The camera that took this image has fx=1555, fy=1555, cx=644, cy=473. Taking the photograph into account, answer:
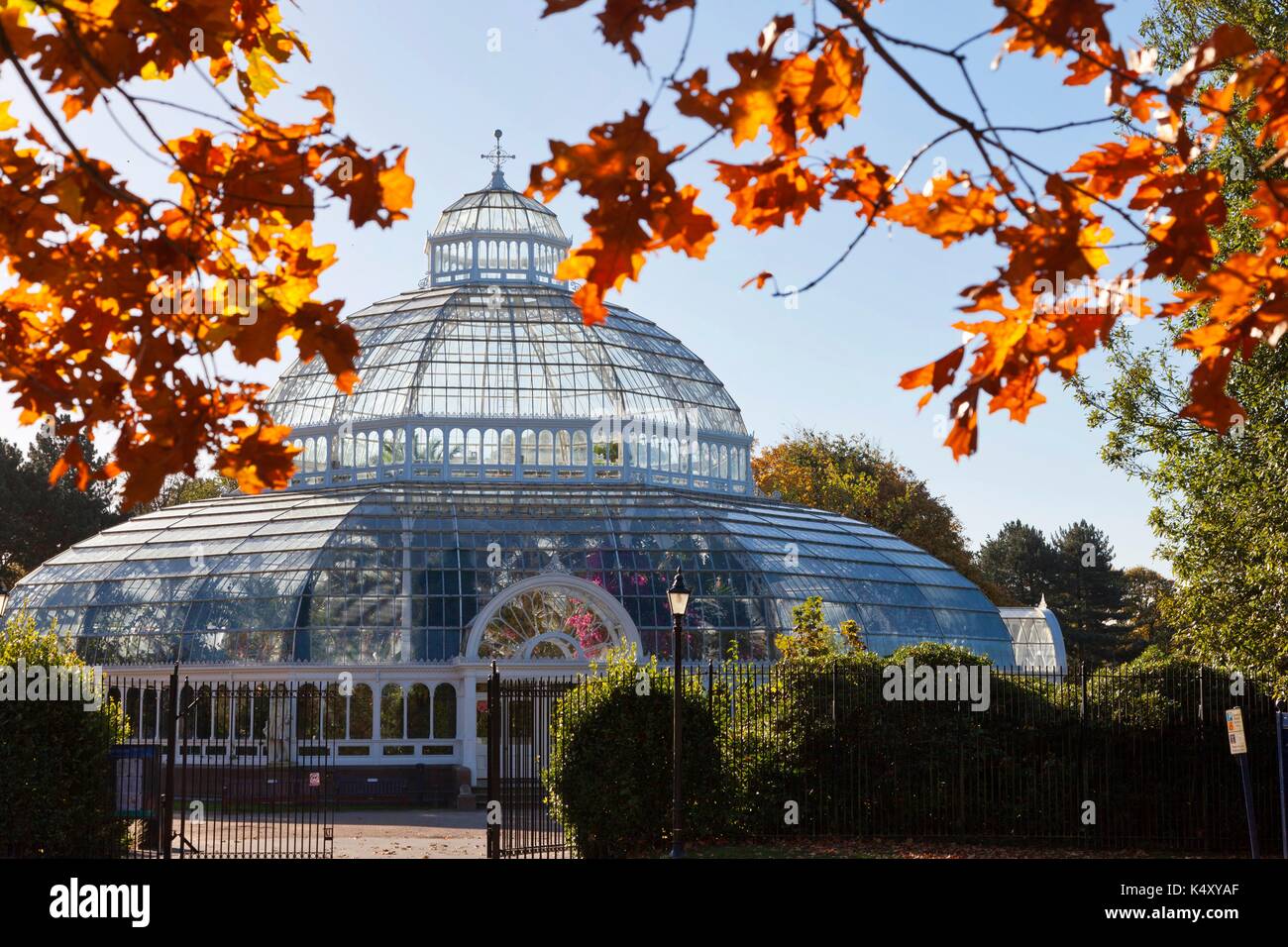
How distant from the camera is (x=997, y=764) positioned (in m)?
20.8

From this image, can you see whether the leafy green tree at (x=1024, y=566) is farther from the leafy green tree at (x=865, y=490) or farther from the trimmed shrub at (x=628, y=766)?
the trimmed shrub at (x=628, y=766)

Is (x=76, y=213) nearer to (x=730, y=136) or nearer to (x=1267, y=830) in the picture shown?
(x=730, y=136)

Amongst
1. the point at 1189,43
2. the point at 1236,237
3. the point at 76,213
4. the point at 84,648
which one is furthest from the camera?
the point at 84,648

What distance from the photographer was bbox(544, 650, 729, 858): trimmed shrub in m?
19.2

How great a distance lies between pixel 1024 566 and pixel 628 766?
57047 mm

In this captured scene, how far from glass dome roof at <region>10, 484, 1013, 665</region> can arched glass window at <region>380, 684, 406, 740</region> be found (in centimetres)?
69

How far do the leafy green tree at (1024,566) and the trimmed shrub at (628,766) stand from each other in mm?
54401

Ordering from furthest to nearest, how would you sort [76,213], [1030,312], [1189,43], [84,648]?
[84,648], [1189,43], [76,213], [1030,312]

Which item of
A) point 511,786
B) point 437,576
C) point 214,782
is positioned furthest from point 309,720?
point 511,786

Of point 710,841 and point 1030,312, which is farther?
point 710,841

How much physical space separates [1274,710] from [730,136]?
17.7 meters

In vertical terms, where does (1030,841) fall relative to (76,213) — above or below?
below

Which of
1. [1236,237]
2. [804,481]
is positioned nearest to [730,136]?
[1236,237]
